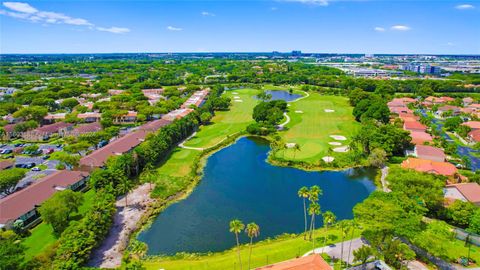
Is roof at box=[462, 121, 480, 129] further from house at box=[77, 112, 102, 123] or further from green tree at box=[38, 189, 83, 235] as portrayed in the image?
house at box=[77, 112, 102, 123]

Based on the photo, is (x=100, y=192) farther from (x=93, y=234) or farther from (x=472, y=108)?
(x=472, y=108)

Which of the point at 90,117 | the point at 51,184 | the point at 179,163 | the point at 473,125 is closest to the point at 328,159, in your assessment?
the point at 179,163

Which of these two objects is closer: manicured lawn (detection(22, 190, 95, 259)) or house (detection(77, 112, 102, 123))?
manicured lawn (detection(22, 190, 95, 259))

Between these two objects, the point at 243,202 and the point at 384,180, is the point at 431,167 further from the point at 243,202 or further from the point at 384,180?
the point at 243,202

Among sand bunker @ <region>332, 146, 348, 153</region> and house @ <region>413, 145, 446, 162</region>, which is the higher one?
house @ <region>413, 145, 446, 162</region>

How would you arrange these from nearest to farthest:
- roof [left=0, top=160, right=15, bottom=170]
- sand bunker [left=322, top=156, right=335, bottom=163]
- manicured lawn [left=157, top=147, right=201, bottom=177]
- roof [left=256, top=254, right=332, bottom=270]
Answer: roof [left=256, top=254, right=332, bottom=270]
roof [left=0, top=160, right=15, bottom=170]
manicured lawn [left=157, top=147, right=201, bottom=177]
sand bunker [left=322, top=156, right=335, bottom=163]

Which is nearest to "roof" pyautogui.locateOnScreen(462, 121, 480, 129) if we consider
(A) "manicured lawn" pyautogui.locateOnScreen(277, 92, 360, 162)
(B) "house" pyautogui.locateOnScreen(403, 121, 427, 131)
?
(B) "house" pyautogui.locateOnScreen(403, 121, 427, 131)

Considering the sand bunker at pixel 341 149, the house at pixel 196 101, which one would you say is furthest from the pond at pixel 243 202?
the house at pixel 196 101
